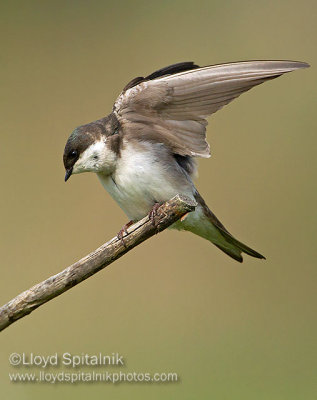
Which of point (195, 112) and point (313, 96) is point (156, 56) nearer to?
point (313, 96)

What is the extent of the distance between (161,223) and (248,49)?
4.48 meters

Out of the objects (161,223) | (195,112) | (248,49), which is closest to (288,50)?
(248,49)

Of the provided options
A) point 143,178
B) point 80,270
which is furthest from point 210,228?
point 80,270

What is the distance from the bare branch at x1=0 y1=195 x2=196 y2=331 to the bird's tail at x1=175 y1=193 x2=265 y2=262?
0.81m

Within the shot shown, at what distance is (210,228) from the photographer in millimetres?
3682

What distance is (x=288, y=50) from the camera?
7094 millimetres

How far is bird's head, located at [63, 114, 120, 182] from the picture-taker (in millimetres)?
3311

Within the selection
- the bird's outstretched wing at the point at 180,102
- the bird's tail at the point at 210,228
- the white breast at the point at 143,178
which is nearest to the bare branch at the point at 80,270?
the white breast at the point at 143,178

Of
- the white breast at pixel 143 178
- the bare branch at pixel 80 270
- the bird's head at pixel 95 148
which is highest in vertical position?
the bird's head at pixel 95 148

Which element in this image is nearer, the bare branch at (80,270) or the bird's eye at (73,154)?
the bare branch at (80,270)

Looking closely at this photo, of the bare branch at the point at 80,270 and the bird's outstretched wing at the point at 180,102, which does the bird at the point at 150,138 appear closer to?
the bird's outstretched wing at the point at 180,102

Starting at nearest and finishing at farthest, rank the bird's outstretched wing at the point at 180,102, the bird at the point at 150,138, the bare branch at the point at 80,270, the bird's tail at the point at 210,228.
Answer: the bare branch at the point at 80,270, the bird's outstretched wing at the point at 180,102, the bird at the point at 150,138, the bird's tail at the point at 210,228

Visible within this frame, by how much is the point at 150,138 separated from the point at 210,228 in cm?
60

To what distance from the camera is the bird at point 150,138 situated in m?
3.27
